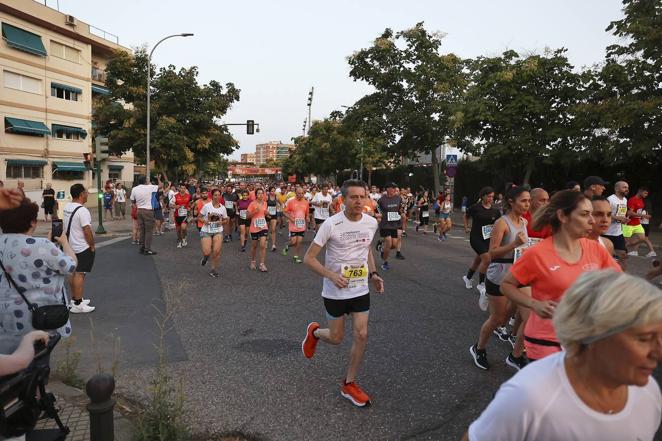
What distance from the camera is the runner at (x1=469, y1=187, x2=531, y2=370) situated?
185 inches

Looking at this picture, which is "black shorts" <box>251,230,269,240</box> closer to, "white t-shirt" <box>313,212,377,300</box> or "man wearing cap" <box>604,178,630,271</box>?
"white t-shirt" <box>313,212,377,300</box>

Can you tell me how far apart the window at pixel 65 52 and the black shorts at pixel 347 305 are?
123ft

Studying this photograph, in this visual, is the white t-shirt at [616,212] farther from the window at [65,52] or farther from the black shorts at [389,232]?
the window at [65,52]

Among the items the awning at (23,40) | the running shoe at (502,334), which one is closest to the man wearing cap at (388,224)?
the running shoe at (502,334)

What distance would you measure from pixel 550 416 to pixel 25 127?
36434 mm

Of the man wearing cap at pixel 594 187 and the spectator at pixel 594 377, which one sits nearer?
the spectator at pixel 594 377

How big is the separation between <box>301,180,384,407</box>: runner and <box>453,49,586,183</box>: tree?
20.2 metres

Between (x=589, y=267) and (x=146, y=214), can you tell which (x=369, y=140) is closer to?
(x=146, y=214)

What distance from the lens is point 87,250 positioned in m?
7.10

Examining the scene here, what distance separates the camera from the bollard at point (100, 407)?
253cm

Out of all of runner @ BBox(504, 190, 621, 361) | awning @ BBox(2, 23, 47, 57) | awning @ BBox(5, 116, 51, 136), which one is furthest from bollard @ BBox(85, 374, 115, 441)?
awning @ BBox(2, 23, 47, 57)

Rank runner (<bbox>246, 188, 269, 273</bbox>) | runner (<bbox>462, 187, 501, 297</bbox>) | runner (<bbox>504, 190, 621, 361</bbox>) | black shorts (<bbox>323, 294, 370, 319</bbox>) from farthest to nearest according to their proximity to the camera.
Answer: runner (<bbox>246, 188, 269, 273</bbox>) → runner (<bbox>462, 187, 501, 297</bbox>) → black shorts (<bbox>323, 294, 370, 319</bbox>) → runner (<bbox>504, 190, 621, 361</bbox>)

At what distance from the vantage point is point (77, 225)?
275 inches

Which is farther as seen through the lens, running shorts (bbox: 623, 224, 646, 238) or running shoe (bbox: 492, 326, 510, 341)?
running shorts (bbox: 623, 224, 646, 238)
